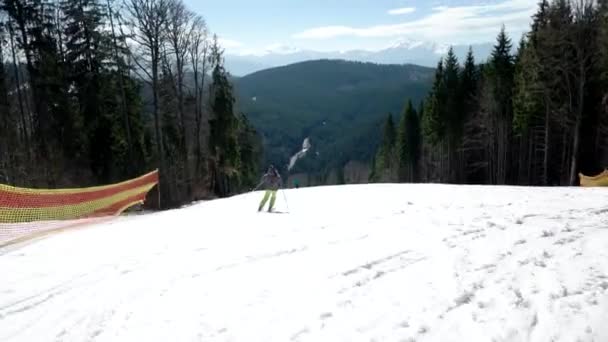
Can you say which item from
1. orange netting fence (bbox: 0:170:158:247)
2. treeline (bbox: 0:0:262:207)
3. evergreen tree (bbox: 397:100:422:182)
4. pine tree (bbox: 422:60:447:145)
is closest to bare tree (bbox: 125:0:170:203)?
treeline (bbox: 0:0:262:207)

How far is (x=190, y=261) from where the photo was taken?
7750mm

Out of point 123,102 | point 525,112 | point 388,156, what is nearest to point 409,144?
point 388,156

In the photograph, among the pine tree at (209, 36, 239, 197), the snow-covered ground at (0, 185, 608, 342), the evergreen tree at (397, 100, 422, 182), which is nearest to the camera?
the snow-covered ground at (0, 185, 608, 342)

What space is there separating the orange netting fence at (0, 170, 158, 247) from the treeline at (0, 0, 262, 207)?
Answer: 6891 millimetres

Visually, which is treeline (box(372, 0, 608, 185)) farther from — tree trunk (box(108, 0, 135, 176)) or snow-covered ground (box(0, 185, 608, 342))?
tree trunk (box(108, 0, 135, 176))

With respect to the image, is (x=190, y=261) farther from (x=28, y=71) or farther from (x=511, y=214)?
(x=28, y=71)

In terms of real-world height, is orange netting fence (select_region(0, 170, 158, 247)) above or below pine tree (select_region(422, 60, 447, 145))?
below

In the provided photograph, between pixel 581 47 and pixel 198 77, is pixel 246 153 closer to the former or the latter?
pixel 198 77

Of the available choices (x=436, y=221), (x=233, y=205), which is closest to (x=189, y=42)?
(x=233, y=205)

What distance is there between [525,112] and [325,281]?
36331 mm

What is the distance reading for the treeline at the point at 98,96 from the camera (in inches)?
965

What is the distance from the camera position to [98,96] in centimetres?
2847

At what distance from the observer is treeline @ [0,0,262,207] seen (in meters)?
24.5

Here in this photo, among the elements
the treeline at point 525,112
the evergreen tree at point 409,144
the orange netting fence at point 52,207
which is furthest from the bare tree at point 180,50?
the evergreen tree at point 409,144
